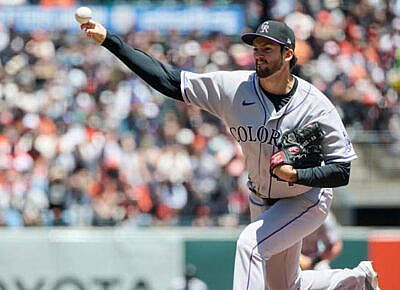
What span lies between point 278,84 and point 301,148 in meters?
0.45

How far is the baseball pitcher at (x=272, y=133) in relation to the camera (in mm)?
5938

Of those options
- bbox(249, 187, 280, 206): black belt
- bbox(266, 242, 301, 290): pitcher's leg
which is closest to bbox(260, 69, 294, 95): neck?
bbox(249, 187, 280, 206): black belt

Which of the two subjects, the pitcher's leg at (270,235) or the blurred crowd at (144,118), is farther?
the blurred crowd at (144,118)

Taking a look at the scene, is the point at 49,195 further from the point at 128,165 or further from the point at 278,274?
the point at 278,274

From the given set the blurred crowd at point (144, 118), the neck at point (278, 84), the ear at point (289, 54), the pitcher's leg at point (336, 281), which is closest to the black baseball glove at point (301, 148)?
the neck at point (278, 84)

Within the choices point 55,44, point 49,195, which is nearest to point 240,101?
point 49,195

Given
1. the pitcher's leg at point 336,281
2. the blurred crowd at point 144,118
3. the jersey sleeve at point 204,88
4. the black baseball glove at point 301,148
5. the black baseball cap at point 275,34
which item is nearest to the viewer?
the black baseball glove at point 301,148

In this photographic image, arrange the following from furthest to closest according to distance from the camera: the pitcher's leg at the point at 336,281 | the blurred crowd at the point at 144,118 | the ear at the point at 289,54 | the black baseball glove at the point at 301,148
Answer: the blurred crowd at the point at 144,118
the pitcher's leg at the point at 336,281
the ear at the point at 289,54
the black baseball glove at the point at 301,148

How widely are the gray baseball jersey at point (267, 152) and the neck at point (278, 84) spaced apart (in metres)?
0.05

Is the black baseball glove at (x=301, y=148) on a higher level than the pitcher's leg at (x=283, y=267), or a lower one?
higher

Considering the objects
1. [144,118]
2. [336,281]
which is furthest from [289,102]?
[144,118]

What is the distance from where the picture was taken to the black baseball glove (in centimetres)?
580

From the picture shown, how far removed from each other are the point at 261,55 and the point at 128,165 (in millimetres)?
7012

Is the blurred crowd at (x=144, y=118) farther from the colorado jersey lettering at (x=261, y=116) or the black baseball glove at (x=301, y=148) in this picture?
the black baseball glove at (x=301, y=148)
